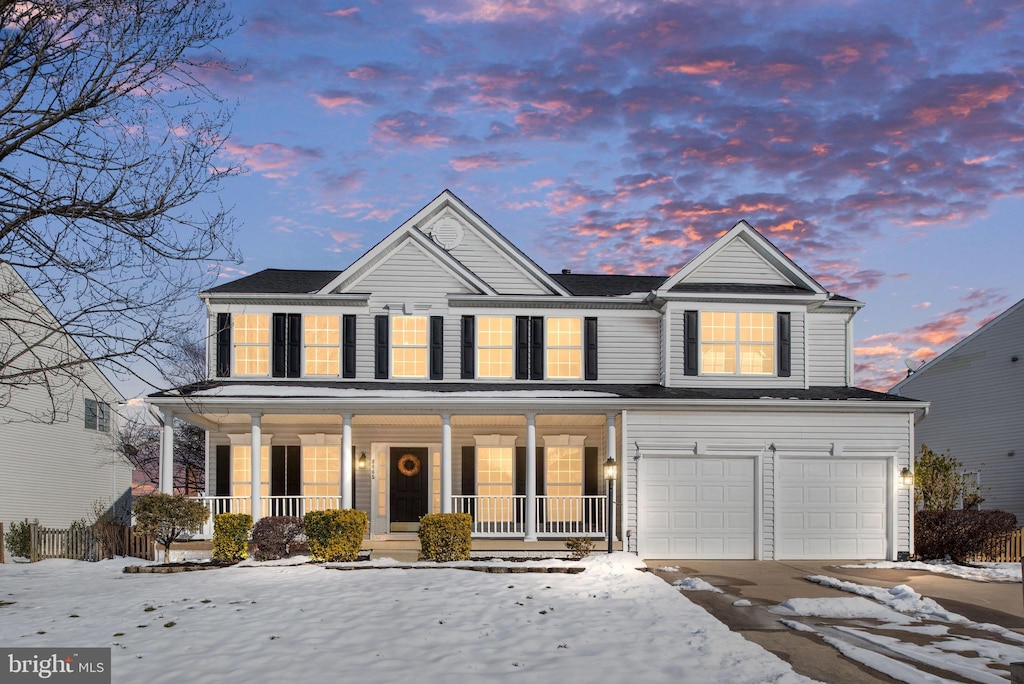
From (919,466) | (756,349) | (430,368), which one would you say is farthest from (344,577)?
(919,466)

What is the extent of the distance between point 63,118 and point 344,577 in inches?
340

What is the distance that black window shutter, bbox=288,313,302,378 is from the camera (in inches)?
780

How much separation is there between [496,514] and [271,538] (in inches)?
238

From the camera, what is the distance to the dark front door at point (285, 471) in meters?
20.8

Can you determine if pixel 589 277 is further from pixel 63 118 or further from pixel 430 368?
pixel 63 118

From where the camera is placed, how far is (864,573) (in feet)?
52.6

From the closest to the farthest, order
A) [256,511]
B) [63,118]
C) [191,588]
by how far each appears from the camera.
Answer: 1. [63,118]
2. [191,588]
3. [256,511]

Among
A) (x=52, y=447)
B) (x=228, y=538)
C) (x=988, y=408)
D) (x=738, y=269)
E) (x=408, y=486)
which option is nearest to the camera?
(x=228, y=538)

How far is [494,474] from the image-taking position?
21078mm

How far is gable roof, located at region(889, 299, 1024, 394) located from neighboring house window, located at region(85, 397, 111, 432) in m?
28.4

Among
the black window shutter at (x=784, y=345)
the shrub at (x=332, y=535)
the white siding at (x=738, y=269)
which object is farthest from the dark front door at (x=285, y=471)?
the black window shutter at (x=784, y=345)

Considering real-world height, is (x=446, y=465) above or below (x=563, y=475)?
above

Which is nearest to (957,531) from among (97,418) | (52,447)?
(52,447)

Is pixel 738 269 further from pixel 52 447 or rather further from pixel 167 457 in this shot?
pixel 52 447
